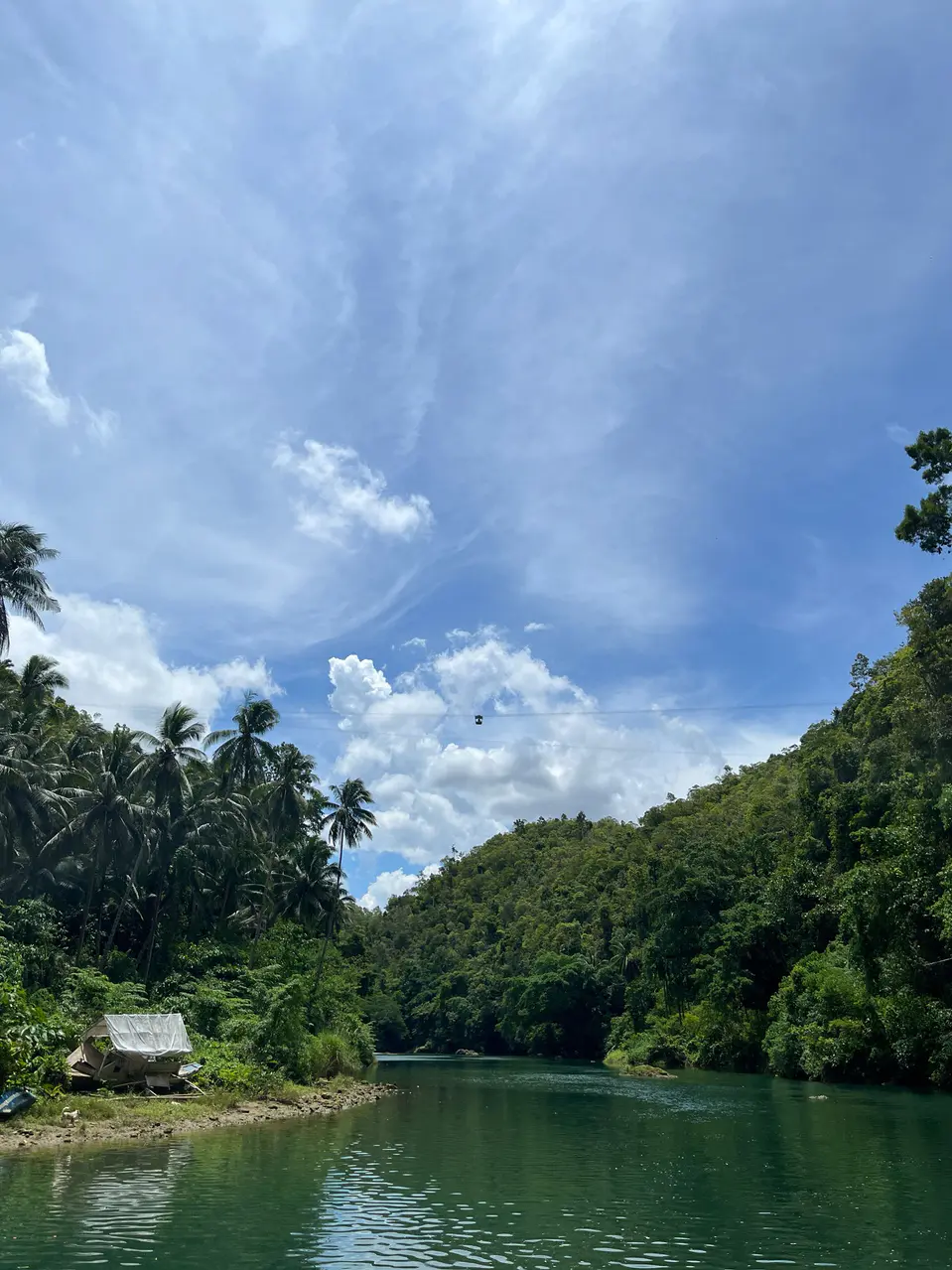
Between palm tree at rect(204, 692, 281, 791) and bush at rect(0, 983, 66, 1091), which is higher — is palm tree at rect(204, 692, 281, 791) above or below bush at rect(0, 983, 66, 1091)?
above

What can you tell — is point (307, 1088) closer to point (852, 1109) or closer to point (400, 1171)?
point (400, 1171)

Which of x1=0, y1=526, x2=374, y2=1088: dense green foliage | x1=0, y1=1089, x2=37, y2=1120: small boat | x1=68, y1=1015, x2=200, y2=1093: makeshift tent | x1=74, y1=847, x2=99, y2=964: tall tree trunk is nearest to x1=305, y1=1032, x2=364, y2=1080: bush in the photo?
x1=0, y1=526, x2=374, y2=1088: dense green foliage

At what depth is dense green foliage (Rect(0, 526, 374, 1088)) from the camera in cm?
3806

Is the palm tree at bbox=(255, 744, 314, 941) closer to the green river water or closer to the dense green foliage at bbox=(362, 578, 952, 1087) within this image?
the dense green foliage at bbox=(362, 578, 952, 1087)

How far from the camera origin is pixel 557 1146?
26.1m

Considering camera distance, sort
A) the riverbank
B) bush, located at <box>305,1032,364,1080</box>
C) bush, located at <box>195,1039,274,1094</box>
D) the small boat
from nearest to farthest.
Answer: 1. the riverbank
2. the small boat
3. bush, located at <box>195,1039,274,1094</box>
4. bush, located at <box>305,1032,364,1080</box>

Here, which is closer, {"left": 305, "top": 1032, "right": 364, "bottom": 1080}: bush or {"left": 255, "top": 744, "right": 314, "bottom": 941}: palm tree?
{"left": 305, "top": 1032, "right": 364, "bottom": 1080}: bush

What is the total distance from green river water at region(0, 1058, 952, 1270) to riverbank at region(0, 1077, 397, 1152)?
1396mm

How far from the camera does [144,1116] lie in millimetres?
28359

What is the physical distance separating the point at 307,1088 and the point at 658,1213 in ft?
80.3

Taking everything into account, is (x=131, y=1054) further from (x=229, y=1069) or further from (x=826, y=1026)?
(x=826, y=1026)

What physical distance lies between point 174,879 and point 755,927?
35983mm

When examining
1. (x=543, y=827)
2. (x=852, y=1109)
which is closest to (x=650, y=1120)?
(x=852, y=1109)

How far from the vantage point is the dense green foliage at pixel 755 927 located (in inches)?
→ 1442
